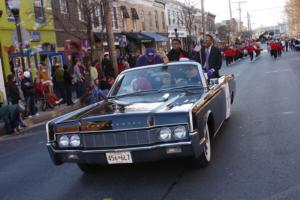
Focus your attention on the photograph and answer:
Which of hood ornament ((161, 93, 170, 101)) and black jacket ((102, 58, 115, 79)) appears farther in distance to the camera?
black jacket ((102, 58, 115, 79))

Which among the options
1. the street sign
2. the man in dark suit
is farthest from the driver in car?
the street sign

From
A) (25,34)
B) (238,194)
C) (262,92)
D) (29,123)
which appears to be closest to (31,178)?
(238,194)

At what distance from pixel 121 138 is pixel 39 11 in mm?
19896

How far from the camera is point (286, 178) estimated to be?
5152 millimetres

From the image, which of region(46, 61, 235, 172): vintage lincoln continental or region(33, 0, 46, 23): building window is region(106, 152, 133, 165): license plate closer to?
region(46, 61, 235, 172): vintage lincoln continental

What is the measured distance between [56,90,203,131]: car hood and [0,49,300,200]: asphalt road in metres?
0.78

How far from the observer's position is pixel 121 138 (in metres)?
5.21

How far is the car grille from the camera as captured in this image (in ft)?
16.9

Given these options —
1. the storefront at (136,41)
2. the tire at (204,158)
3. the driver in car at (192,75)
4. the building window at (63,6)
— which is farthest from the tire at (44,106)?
the storefront at (136,41)

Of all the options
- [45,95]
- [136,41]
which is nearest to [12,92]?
[45,95]

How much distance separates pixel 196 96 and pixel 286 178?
1.66 metres

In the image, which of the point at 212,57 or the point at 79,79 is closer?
the point at 212,57

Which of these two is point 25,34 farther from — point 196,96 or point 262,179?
point 262,179

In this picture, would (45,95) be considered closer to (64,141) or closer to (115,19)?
(64,141)
